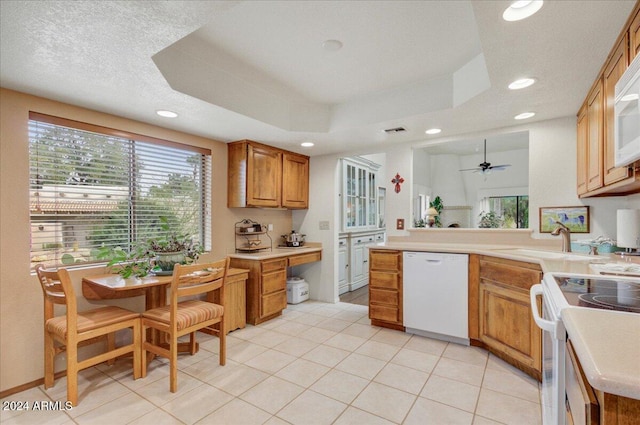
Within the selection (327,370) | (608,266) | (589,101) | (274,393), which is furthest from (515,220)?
(274,393)

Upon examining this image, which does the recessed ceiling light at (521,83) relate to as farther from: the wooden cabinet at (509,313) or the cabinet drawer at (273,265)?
the cabinet drawer at (273,265)

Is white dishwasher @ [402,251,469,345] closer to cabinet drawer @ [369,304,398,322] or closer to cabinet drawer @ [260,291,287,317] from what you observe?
cabinet drawer @ [369,304,398,322]

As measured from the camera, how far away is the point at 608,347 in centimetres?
69

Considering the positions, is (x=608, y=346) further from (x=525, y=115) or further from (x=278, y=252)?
(x=278, y=252)

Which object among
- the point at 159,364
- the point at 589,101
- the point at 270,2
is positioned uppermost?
the point at 270,2

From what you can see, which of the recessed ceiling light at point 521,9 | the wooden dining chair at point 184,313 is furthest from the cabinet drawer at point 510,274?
the wooden dining chair at point 184,313

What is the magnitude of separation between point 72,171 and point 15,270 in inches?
33.2

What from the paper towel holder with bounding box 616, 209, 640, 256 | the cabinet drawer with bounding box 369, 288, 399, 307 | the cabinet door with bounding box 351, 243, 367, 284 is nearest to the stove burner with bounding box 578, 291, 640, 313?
the paper towel holder with bounding box 616, 209, 640, 256

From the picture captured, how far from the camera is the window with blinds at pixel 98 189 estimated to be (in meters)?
2.43

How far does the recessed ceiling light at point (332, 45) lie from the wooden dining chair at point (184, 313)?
1847 millimetres

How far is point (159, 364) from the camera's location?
2604mm

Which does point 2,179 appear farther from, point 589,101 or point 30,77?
point 589,101

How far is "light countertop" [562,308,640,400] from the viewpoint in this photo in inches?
22.3

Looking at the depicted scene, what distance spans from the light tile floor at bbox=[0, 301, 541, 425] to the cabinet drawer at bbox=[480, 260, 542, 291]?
69cm
